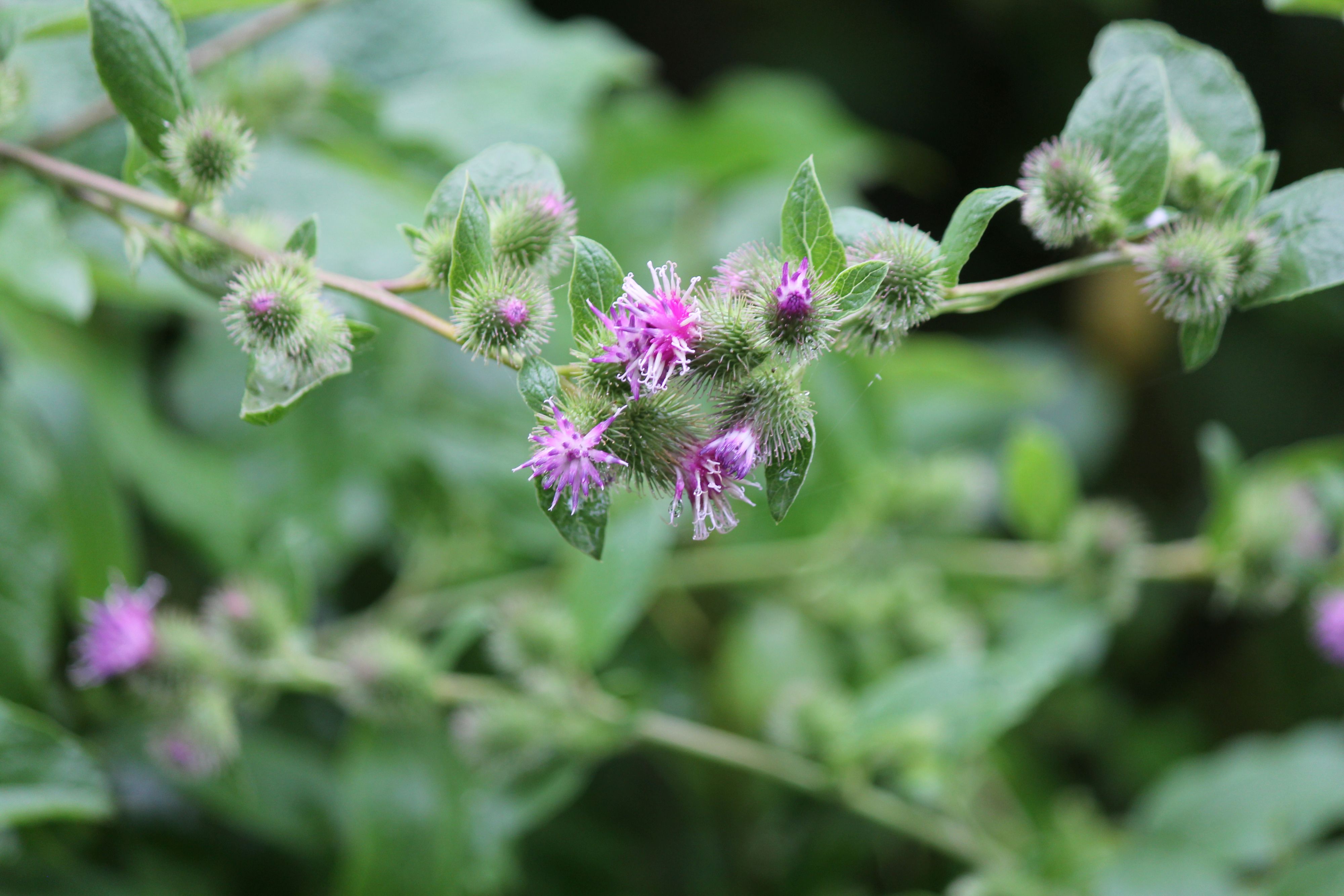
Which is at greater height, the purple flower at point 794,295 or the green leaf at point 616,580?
the green leaf at point 616,580

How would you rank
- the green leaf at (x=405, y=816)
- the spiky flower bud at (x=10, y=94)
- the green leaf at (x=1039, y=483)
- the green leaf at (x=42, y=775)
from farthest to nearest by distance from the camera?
the green leaf at (x=1039, y=483) < the green leaf at (x=405, y=816) < the green leaf at (x=42, y=775) < the spiky flower bud at (x=10, y=94)

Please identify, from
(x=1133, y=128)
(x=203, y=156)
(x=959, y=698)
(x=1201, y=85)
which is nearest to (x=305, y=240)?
(x=203, y=156)

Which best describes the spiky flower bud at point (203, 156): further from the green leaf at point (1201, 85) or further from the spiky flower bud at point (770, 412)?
the green leaf at point (1201, 85)

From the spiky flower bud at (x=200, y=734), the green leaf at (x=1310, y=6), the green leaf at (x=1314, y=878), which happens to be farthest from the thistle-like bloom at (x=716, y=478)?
the green leaf at (x=1314, y=878)

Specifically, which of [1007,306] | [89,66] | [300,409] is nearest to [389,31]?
[89,66]

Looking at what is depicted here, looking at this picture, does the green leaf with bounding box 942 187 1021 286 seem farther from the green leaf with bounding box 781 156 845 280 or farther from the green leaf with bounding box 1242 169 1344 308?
the green leaf with bounding box 1242 169 1344 308

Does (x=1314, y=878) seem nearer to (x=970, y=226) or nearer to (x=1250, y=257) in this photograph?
(x=1250, y=257)
